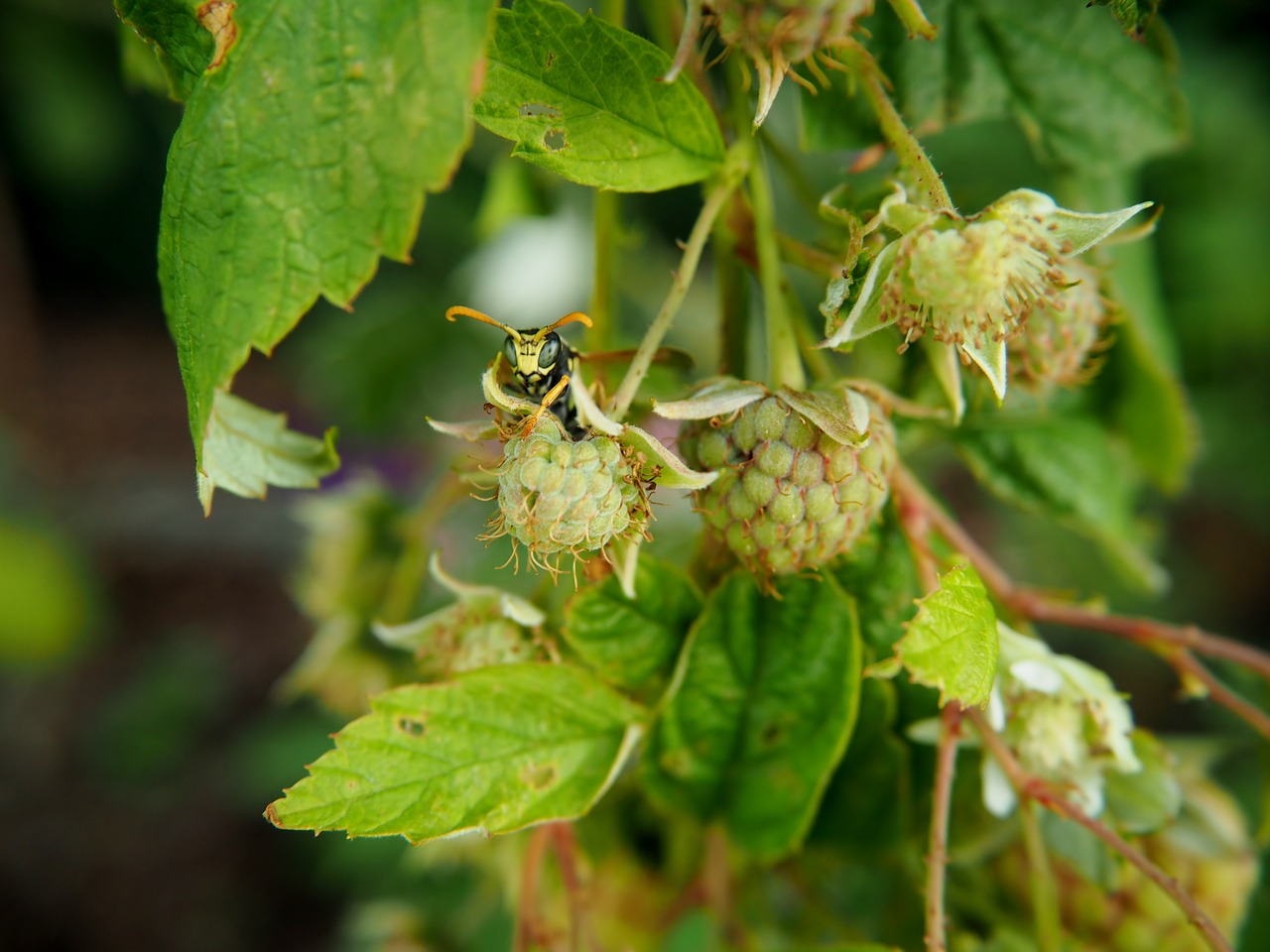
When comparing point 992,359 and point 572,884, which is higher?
point 992,359

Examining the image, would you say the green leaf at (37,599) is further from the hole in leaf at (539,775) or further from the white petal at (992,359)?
the white petal at (992,359)

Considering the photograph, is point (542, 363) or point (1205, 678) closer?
point (542, 363)

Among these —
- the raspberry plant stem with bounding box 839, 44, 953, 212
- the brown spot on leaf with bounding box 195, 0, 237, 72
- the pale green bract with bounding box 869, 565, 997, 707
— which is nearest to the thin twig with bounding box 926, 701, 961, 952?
the pale green bract with bounding box 869, 565, 997, 707

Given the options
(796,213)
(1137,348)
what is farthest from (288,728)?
(1137,348)

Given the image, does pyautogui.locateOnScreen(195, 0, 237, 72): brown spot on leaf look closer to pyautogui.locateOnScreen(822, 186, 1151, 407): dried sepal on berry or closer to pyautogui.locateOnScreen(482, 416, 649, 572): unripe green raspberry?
pyautogui.locateOnScreen(482, 416, 649, 572): unripe green raspberry

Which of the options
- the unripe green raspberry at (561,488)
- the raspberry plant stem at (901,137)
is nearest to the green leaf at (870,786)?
the unripe green raspberry at (561,488)

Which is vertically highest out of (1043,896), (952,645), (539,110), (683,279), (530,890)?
(539,110)

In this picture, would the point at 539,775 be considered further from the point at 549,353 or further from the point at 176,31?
the point at 176,31

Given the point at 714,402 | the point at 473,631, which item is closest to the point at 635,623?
the point at 473,631
